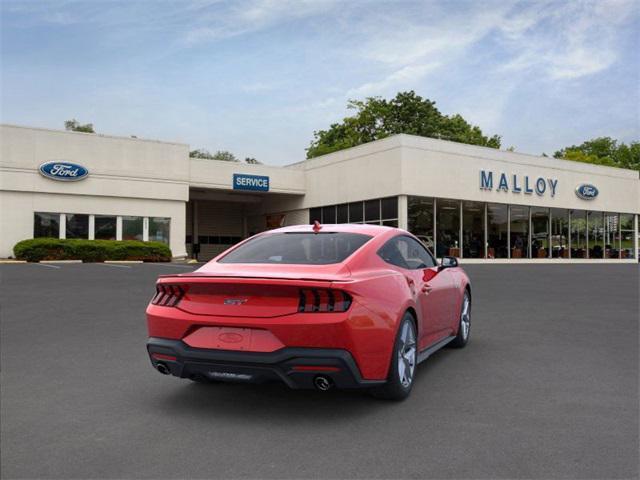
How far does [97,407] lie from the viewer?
178 inches

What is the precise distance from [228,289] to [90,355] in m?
2.98

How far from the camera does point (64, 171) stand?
31.0m

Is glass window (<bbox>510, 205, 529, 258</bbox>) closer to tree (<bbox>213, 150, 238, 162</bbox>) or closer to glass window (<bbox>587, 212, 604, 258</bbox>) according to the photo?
glass window (<bbox>587, 212, 604, 258</bbox>)

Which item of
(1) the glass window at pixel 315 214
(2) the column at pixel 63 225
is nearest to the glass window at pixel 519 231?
(1) the glass window at pixel 315 214

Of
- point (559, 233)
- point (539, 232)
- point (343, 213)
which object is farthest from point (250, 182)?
point (559, 233)

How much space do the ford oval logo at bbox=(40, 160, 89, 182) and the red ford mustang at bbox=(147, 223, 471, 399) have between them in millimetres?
28982

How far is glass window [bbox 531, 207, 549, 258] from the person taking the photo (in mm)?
37875

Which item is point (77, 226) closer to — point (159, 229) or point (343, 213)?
point (159, 229)

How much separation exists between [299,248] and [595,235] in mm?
42123

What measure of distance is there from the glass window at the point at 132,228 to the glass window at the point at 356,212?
1215 centimetres

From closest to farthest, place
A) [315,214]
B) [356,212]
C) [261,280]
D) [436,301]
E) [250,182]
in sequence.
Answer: [261,280] → [436,301] → [356,212] → [250,182] → [315,214]

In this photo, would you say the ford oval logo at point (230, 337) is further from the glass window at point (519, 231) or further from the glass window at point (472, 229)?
the glass window at point (519, 231)

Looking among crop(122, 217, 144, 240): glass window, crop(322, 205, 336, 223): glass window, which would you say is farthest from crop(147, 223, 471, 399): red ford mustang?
crop(322, 205, 336, 223): glass window

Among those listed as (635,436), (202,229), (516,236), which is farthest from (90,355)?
(202,229)
